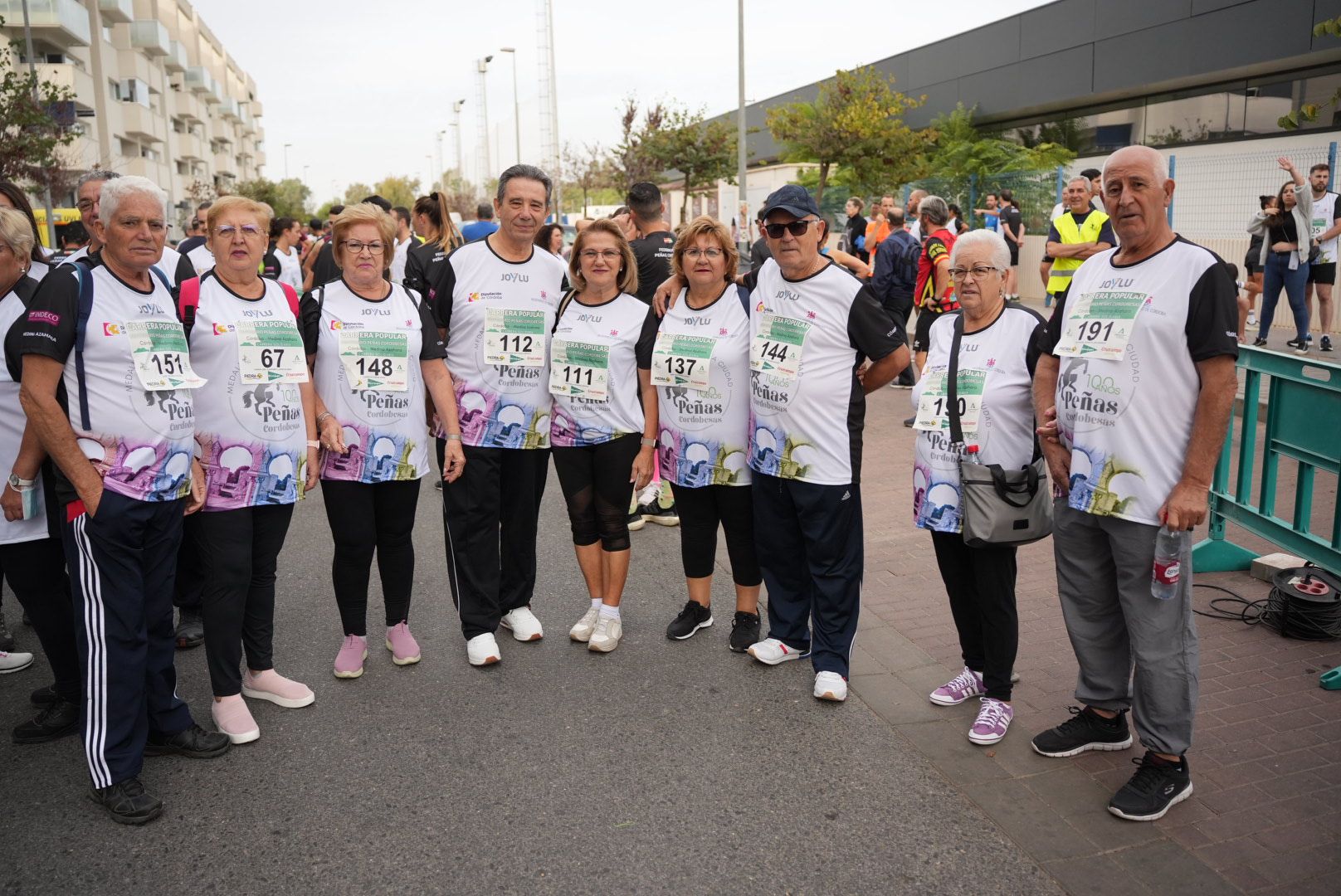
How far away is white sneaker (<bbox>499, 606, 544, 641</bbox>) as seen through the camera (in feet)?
17.1

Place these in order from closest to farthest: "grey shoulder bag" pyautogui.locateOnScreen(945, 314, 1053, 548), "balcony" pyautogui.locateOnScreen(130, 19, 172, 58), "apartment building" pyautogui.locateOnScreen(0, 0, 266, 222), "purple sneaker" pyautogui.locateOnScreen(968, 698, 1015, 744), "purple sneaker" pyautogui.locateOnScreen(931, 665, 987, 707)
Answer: "grey shoulder bag" pyautogui.locateOnScreen(945, 314, 1053, 548), "purple sneaker" pyautogui.locateOnScreen(968, 698, 1015, 744), "purple sneaker" pyautogui.locateOnScreen(931, 665, 987, 707), "apartment building" pyautogui.locateOnScreen(0, 0, 266, 222), "balcony" pyautogui.locateOnScreen(130, 19, 172, 58)

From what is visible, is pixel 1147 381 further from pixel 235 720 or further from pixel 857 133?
pixel 857 133

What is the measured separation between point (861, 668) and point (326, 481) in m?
2.52

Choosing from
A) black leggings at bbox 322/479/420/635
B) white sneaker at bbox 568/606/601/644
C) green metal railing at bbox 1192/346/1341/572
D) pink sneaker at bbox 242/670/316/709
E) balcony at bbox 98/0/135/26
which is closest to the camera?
pink sneaker at bbox 242/670/316/709

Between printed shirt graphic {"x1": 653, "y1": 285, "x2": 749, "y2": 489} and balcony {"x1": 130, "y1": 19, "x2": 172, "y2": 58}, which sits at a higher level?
balcony {"x1": 130, "y1": 19, "x2": 172, "y2": 58}

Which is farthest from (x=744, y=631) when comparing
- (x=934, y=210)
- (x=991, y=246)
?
(x=934, y=210)

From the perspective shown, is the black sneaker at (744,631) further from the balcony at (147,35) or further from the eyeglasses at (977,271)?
the balcony at (147,35)

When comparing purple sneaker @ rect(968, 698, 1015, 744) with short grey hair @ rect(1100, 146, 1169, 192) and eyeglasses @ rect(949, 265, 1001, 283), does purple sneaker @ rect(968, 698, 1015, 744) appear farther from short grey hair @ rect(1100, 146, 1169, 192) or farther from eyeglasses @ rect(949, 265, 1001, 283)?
short grey hair @ rect(1100, 146, 1169, 192)

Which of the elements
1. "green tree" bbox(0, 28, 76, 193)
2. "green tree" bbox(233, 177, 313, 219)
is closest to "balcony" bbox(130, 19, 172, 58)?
"green tree" bbox(233, 177, 313, 219)

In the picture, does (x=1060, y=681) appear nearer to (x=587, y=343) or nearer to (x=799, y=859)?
(x=799, y=859)

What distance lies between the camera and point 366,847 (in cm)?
337

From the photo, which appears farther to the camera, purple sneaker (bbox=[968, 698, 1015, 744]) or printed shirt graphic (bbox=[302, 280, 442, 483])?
printed shirt graphic (bbox=[302, 280, 442, 483])

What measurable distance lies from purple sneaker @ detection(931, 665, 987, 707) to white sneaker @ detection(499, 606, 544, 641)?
1935 millimetres

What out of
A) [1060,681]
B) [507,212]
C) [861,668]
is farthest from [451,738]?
[1060,681]
